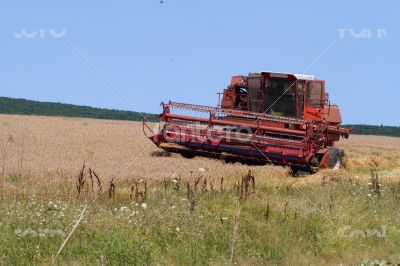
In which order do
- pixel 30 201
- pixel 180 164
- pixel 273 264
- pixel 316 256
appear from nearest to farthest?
pixel 273 264 → pixel 316 256 → pixel 30 201 → pixel 180 164

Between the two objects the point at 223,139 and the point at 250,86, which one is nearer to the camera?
the point at 223,139

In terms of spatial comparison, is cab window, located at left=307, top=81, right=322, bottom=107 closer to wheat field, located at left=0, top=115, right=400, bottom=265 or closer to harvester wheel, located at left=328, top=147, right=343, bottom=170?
harvester wheel, located at left=328, top=147, right=343, bottom=170

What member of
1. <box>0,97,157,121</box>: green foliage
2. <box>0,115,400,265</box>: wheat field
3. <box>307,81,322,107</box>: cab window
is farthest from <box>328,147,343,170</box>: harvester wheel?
<box>0,97,157,121</box>: green foliage

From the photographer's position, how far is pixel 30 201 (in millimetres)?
9477

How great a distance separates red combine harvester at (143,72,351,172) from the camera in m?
19.4

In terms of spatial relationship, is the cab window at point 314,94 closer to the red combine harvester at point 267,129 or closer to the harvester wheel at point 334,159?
the red combine harvester at point 267,129

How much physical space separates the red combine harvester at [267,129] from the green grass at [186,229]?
26.4ft

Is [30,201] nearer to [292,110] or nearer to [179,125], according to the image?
[179,125]

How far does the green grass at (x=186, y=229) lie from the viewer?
783 centimetres

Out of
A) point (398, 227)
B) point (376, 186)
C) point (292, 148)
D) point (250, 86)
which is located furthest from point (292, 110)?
point (398, 227)

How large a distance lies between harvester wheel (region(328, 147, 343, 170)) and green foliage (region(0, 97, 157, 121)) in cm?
8500

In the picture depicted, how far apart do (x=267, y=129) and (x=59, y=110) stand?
3789 inches

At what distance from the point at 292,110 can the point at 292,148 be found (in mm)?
3370

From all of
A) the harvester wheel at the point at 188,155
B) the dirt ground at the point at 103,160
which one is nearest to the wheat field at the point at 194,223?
the dirt ground at the point at 103,160
